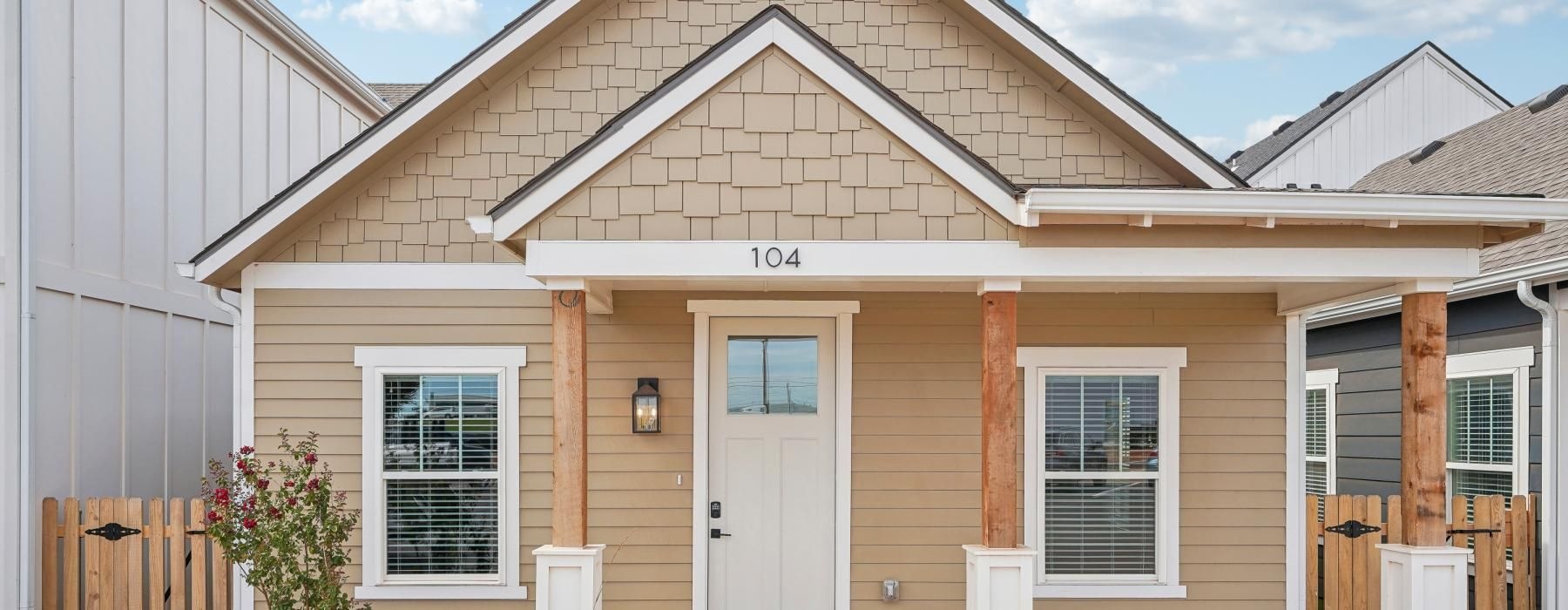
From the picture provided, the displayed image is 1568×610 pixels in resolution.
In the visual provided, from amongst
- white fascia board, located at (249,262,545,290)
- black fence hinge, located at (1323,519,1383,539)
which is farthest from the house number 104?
black fence hinge, located at (1323,519,1383,539)

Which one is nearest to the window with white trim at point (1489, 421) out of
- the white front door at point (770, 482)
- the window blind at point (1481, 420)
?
the window blind at point (1481, 420)

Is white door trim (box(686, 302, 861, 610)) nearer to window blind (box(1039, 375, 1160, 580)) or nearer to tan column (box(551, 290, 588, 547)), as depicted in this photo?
window blind (box(1039, 375, 1160, 580))

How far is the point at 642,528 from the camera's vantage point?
301 inches

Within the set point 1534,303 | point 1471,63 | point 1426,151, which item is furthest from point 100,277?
point 1471,63

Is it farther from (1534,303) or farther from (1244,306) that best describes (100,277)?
(1534,303)

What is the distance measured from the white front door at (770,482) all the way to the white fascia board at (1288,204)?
94.1 inches

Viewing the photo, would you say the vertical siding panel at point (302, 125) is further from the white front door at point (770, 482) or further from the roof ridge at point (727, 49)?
the roof ridge at point (727, 49)

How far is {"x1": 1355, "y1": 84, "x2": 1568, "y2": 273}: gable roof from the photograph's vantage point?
828 cm

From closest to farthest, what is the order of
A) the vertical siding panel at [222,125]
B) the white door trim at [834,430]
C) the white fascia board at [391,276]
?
the white fascia board at [391,276], the white door trim at [834,430], the vertical siding panel at [222,125]

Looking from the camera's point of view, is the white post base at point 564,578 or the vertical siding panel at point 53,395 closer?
the white post base at point 564,578

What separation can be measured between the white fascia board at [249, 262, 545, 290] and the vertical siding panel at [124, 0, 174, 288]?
1.67 meters

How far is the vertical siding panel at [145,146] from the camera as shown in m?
8.44

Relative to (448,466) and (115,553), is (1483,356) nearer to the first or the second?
(448,466)

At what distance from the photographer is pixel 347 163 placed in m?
7.16
